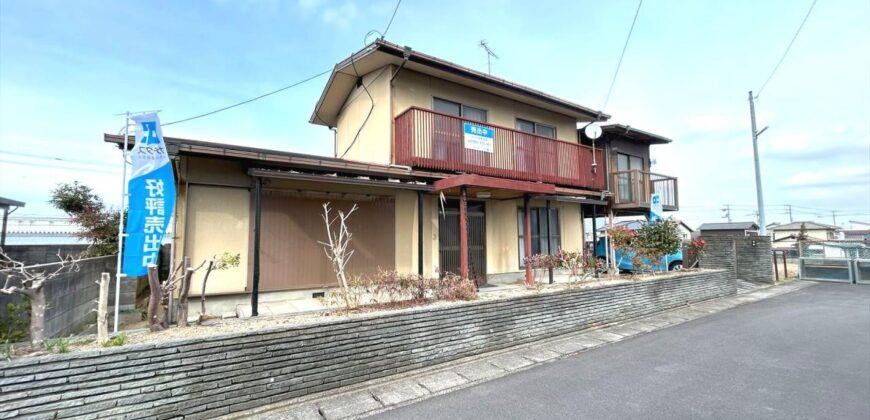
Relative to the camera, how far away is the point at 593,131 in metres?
11.2

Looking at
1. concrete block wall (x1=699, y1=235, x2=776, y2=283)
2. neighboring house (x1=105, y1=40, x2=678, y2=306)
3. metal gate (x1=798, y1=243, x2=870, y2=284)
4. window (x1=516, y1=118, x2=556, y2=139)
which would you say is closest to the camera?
neighboring house (x1=105, y1=40, x2=678, y2=306)

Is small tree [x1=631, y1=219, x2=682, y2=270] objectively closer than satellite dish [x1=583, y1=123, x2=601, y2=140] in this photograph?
Yes

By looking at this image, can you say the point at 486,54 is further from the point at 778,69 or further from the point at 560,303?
the point at 778,69

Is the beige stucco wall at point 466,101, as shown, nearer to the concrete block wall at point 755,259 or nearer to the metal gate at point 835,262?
the concrete block wall at point 755,259

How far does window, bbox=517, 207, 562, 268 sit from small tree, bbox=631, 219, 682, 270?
88.7 inches

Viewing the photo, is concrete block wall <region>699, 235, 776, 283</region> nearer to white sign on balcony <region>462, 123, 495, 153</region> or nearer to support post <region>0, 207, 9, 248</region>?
white sign on balcony <region>462, 123, 495, 153</region>

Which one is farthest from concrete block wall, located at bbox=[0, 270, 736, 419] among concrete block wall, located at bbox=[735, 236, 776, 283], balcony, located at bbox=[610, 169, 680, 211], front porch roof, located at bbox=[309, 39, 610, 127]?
concrete block wall, located at bbox=[735, 236, 776, 283]

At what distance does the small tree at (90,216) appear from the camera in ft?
25.0

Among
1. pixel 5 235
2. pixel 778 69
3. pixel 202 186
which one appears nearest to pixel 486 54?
pixel 202 186

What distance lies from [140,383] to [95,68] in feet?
27.0

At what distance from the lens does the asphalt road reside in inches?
139

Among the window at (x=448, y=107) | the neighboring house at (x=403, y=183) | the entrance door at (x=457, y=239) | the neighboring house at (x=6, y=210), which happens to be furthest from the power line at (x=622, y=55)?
the neighboring house at (x=6, y=210)

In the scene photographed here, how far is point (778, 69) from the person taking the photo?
11.6m

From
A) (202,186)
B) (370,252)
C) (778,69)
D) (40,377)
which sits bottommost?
(40,377)
